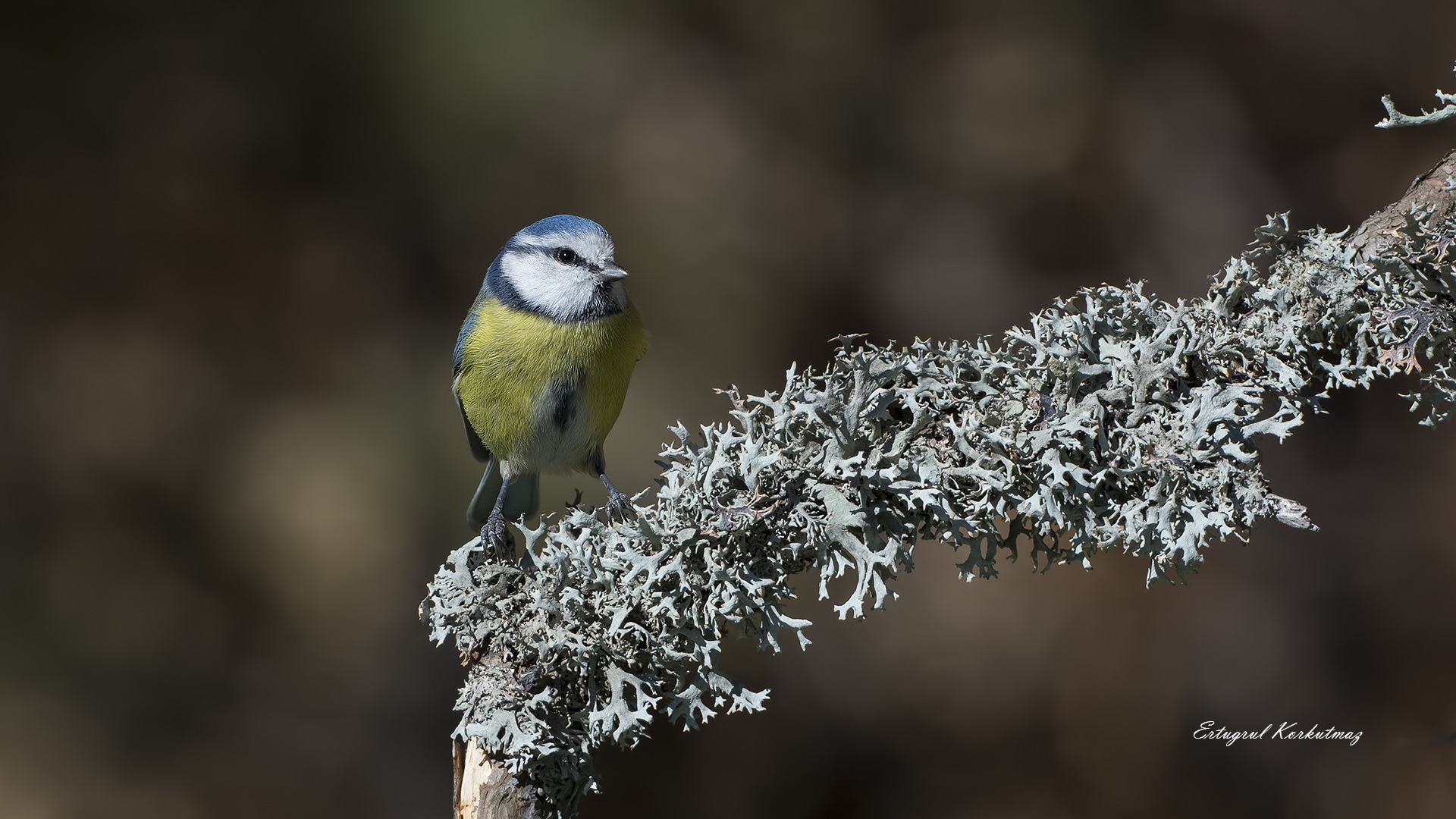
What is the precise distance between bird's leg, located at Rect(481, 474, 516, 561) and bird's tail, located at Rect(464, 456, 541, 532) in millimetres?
16

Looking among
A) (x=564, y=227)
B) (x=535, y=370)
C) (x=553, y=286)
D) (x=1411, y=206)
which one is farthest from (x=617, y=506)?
(x=1411, y=206)

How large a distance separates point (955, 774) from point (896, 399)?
1762mm

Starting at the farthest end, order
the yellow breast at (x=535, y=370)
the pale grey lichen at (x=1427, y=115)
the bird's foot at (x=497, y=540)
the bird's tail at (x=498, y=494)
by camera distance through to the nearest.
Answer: the bird's tail at (x=498, y=494) → the yellow breast at (x=535, y=370) → the bird's foot at (x=497, y=540) → the pale grey lichen at (x=1427, y=115)

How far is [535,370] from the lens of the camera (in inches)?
74.7

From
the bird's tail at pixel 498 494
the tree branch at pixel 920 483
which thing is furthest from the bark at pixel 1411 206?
the bird's tail at pixel 498 494

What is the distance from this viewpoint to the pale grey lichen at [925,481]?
116cm

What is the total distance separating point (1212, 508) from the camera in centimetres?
114

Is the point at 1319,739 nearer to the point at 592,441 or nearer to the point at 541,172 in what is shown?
the point at 592,441

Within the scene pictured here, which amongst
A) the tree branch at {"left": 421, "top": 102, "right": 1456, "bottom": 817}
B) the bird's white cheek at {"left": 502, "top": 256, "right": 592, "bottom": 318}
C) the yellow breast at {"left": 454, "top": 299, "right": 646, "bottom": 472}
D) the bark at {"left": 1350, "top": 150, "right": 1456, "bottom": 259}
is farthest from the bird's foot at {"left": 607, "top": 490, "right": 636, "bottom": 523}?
the bark at {"left": 1350, "top": 150, "right": 1456, "bottom": 259}

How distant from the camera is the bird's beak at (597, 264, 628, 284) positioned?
186 cm

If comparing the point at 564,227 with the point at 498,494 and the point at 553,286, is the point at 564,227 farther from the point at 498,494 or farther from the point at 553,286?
the point at 498,494

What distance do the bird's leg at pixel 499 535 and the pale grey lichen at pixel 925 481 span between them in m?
0.14

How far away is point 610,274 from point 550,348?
0.60ft

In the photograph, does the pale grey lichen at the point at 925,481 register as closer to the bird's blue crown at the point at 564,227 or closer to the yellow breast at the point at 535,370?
the yellow breast at the point at 535,370
